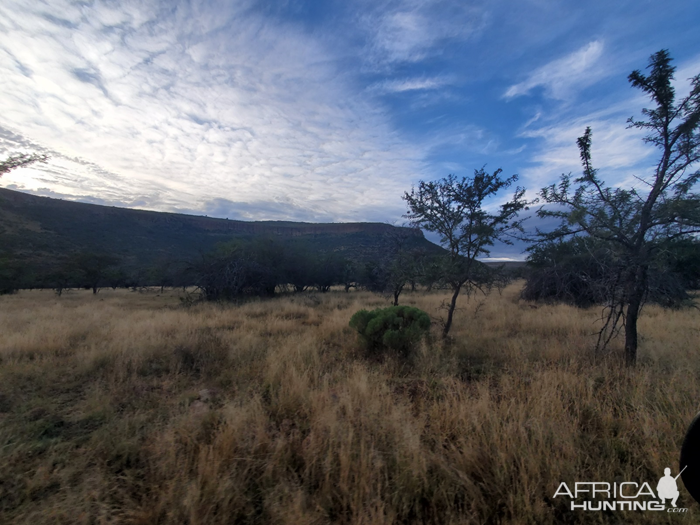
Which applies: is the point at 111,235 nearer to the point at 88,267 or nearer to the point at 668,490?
the point at 88,267

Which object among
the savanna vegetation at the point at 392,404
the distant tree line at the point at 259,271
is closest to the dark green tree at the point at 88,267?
the distant tree line at the point at 259,271

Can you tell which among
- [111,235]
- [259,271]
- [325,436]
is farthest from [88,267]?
[325,436]

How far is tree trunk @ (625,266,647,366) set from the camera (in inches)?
171

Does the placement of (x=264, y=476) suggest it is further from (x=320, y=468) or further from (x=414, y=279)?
(x=414, y=279)

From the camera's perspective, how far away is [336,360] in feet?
19.0

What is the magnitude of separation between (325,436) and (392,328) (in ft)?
11.9

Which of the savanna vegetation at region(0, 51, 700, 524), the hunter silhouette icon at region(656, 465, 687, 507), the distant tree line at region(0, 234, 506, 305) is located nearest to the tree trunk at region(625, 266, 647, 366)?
the savanna vegetation at region(0, 51, 700, 524)

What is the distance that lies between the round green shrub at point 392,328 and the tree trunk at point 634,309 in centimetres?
344

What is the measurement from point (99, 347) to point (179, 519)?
5.64 m

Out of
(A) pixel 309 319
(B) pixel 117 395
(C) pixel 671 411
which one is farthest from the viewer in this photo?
(A) pixel 309 319

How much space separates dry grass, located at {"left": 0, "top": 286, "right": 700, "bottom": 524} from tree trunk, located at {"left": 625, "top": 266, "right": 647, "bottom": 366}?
0.28 metres

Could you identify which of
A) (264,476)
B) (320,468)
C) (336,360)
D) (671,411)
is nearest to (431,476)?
(320,468)

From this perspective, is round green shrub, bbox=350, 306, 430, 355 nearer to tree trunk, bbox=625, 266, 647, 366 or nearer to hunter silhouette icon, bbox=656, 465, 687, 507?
tree trunk, bbox=625, 266, 647, 366

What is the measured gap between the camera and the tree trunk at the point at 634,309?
4352 mm
